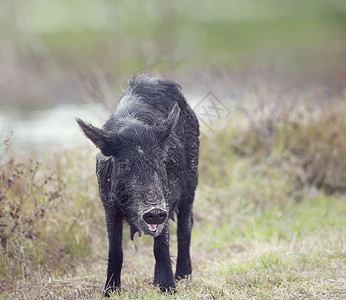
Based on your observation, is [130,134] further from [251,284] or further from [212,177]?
[212,177]

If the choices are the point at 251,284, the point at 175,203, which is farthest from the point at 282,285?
the point at 175,203

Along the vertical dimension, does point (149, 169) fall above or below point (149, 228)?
above

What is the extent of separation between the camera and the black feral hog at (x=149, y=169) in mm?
4738

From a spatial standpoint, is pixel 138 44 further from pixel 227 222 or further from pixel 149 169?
pixel 149 169

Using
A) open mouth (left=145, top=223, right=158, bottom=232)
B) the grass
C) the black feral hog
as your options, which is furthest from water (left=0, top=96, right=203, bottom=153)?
open mouth (left=145, top=223, right=158, bottom=232)

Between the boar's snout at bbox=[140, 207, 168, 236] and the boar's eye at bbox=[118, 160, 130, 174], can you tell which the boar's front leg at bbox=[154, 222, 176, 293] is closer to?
the boar's snout at bbox=[140, 207, 168, 236]

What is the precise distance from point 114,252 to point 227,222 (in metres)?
3.05

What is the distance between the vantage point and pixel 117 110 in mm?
5477

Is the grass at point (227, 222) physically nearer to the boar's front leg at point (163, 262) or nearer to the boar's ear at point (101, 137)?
the boar's front leg at point (163, 262)

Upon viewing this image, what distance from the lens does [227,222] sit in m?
8.07

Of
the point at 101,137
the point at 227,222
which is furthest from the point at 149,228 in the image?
the point at 227,222

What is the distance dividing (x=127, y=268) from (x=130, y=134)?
2.15m

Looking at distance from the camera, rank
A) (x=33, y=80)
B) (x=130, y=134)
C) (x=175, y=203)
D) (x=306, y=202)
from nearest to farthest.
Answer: (x=130, y=134) < (x=175, y=203) < (x=306, y=202) < (x=33, y=80)

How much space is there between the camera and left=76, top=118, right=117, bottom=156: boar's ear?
4661mm
